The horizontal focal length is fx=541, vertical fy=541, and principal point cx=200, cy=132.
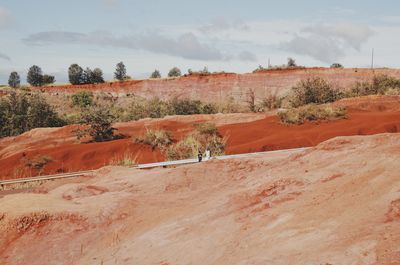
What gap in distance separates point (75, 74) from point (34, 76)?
1036cm

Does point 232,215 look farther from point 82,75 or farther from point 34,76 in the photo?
point 34,76

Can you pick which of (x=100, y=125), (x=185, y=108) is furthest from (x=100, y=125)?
(x=185, y=108)

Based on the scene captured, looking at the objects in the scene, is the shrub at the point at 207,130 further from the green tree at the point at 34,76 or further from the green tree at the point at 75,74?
the green tree at the point at 34,76

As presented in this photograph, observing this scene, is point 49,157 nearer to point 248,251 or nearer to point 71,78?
point 248,251

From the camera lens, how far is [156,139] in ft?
71.8

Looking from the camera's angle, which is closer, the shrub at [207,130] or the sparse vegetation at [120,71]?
the shrub at [207,130]

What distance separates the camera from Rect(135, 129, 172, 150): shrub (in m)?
21.8

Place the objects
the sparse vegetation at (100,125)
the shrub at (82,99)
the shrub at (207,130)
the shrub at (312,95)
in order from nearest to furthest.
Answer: the shrub at (207,130)
the sparse vegetation at (100,125)
the shrub at (312,95)
the shrub at (82,99)

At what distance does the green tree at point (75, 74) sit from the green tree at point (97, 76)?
5.71 ft

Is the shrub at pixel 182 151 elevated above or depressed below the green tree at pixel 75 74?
below

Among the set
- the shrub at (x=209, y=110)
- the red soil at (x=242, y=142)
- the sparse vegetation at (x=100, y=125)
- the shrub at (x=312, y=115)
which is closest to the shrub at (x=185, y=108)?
the shrub at (x=209, y=110)

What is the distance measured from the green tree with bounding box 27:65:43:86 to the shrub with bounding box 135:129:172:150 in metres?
60.9

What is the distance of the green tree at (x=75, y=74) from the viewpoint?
72.1 meters

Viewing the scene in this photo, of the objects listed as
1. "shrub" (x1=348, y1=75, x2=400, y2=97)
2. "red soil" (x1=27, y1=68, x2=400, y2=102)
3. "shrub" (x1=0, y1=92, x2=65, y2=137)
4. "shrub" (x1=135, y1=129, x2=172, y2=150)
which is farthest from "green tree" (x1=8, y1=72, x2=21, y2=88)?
"shrub" (x1=135, y1=129, x2=172, y2=150)
